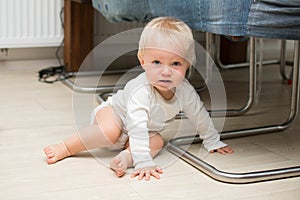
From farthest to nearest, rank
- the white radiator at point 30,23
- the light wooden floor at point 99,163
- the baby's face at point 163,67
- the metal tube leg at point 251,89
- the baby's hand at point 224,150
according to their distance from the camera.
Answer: the white radiator at point 30,23, the metal tube leg at point 251,89, the baby's hand at point 224,150, the baby's face at point 163,67, the light wooden floor at point 99,163

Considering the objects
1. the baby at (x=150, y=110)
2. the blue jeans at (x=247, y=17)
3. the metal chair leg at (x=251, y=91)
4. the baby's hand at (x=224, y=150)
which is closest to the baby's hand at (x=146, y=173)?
the baby at (x=150, y=110)

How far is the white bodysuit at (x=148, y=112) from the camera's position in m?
1.42

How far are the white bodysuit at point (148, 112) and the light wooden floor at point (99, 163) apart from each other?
0.20 feet

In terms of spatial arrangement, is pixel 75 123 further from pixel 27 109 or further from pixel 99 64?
pixel 99 64

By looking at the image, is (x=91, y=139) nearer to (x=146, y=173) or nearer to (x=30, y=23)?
(x=146, y=173)

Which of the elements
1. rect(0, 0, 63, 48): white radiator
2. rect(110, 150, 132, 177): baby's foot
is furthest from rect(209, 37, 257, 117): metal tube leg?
rect(0, 0, 63, 48): white radiator

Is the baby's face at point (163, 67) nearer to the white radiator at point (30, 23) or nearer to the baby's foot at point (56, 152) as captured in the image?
the baby's foot at point (56, 152)

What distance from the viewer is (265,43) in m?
3.44

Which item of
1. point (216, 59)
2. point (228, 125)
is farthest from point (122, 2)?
point (216, 59)

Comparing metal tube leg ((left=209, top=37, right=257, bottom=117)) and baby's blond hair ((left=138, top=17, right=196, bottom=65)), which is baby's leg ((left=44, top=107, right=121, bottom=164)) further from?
metal tube leg ((left=209, top=37, right=257, bottom=117))

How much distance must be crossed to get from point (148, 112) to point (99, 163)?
7.5 inches

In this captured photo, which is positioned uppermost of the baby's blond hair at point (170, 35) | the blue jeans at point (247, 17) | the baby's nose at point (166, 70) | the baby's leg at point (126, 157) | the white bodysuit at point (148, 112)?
the blue jeans at point (247, 17)

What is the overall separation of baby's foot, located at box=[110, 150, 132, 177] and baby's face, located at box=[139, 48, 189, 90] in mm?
204

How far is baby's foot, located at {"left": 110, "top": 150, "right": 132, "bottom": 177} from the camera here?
138cm
